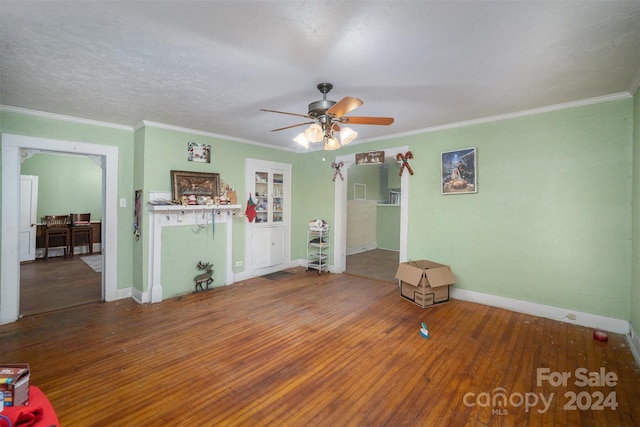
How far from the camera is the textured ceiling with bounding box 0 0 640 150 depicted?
5.27ft

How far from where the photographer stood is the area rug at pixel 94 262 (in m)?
5.59

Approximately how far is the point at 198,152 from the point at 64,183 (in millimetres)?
5525

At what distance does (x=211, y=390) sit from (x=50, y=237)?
7203 millimetres

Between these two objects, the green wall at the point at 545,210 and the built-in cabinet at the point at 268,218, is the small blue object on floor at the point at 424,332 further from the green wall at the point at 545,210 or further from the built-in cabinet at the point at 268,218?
the built-in cabinet at the point at 268,218

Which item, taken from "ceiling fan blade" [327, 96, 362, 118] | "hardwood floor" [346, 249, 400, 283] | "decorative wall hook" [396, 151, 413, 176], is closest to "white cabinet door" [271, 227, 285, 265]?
"hardwood floor" [346, 249, 400, 283]

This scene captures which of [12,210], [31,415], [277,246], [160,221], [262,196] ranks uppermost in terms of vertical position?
[262,196]

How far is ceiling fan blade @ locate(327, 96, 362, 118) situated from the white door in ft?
26.0

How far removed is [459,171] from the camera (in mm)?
3846

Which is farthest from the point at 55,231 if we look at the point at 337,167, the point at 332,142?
the point at 332,142

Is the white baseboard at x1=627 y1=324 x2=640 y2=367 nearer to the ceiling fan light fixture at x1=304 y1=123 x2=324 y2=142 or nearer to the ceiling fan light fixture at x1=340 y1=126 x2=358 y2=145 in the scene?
the ceiling fan light fixture at x1=340 y1=126 x2=358 y2=145

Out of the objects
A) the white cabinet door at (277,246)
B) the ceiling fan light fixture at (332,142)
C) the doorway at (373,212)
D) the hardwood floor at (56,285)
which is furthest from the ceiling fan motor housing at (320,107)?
the doorway at (373,212)

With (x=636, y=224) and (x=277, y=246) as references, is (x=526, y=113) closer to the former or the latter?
(x=636, y=224)

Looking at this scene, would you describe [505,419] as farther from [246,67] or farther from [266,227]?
[266,227]

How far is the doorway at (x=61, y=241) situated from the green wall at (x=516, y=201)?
2.91 feet
